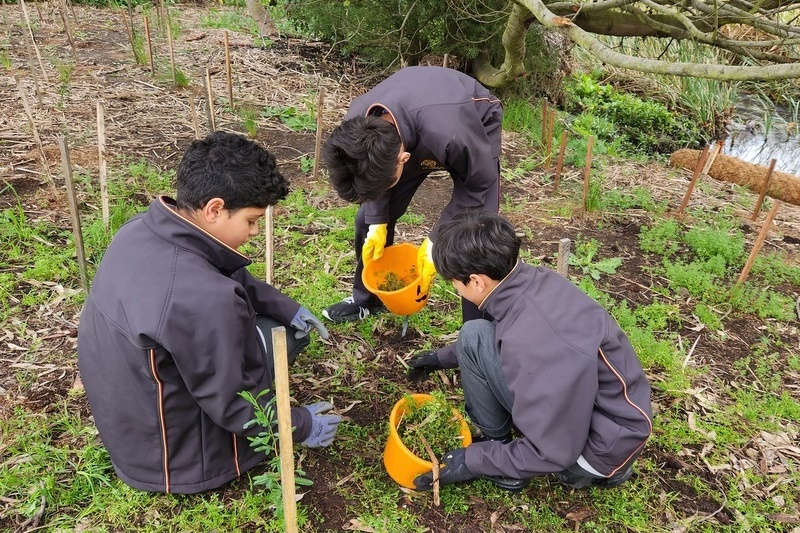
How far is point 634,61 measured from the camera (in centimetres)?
259

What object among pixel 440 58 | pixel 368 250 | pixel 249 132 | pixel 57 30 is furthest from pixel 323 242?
pixel 57 30

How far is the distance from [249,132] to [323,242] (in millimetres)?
1684

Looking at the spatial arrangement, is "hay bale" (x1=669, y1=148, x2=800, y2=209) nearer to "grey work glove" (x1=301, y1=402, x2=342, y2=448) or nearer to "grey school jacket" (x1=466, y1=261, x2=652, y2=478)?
"grey school jacket" (x1=466, y1=261, x2=652, y2=478)

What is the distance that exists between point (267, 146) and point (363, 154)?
9.13 feet

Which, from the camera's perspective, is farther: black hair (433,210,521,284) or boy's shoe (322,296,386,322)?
boy's shoe (322,296,386,322)

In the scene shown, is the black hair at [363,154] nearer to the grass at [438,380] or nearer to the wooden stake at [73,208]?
the grass at [438,380]

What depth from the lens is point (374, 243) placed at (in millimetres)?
2668

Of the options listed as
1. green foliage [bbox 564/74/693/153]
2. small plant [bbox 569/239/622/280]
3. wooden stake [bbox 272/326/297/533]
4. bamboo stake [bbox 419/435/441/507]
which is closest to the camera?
wooden stake [bbox 272/326/297/533]

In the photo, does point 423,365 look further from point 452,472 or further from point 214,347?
point 214,347

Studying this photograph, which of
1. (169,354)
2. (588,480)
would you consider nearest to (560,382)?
(588,480)

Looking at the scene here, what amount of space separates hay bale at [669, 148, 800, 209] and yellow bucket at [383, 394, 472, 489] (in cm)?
447

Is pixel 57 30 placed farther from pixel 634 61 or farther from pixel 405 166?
pixel 634 61

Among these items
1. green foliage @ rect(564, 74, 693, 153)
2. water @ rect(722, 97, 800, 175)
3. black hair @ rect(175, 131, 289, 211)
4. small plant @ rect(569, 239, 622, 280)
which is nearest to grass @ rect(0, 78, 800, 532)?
small plant @ rect(569, 239, 622, 280)

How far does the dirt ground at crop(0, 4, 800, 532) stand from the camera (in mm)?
2252
